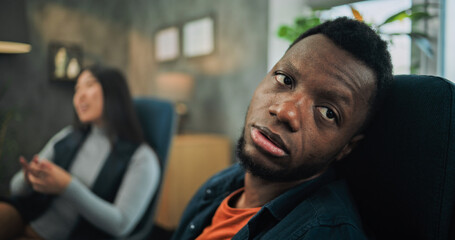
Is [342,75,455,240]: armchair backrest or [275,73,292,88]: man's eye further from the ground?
[275,73,292,88]: man's eye

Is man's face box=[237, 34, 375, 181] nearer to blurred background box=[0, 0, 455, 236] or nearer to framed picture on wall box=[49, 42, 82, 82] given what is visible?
blurred background box=[0, 0, 455, 236]

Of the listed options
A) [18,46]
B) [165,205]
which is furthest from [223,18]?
[18,46]

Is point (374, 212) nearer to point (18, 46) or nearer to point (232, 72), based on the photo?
point (18, 46)

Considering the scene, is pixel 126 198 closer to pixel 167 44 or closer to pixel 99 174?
pixel 99 174

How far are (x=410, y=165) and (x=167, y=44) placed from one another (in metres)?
2.97

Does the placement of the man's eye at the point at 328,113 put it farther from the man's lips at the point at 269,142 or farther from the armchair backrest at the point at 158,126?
the armchair backrest at the point at 158,126

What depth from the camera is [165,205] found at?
223cm

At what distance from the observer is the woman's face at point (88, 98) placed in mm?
1014

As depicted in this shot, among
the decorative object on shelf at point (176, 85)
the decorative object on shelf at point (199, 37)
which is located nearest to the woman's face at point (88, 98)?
the decorative object on shelf at point (176, 85)

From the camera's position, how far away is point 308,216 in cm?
50

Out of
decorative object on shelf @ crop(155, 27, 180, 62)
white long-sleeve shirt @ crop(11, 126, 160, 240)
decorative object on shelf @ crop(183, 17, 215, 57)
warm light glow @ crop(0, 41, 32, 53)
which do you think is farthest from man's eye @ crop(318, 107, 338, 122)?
decorative object on shelf @ crop(155, 27, 180, 62)

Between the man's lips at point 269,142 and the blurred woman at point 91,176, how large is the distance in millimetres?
643

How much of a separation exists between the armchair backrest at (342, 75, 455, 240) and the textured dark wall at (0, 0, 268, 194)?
93 centimetres

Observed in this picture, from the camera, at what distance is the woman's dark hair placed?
106 centimetres
